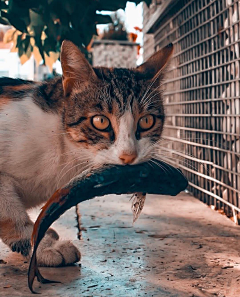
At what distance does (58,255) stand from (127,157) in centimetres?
48

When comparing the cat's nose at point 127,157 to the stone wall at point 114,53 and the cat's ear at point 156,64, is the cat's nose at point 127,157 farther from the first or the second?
the stone wall at point 114,53

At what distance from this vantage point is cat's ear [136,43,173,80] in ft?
7.06

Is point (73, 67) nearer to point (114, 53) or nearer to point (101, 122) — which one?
point (101, 122)

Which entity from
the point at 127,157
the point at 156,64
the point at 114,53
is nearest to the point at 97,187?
the point at 127,157

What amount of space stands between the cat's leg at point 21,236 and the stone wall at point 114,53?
848cm

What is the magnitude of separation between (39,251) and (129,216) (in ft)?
3.41

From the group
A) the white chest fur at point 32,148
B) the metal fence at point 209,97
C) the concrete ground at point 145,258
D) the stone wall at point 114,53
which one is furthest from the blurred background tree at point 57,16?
the stone wall at point 114,53

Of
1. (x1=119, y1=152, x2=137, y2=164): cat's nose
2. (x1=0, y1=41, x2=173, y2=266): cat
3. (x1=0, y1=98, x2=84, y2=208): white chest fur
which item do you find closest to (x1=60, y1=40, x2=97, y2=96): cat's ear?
(x1=0, y1=41, x2=173, y2=266): cat

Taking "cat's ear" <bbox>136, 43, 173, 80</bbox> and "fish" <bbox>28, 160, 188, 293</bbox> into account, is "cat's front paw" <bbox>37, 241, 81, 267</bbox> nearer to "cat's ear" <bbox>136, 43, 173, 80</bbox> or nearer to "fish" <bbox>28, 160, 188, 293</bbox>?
"fish" <bbox>28, 160, 188, 293</bbox>

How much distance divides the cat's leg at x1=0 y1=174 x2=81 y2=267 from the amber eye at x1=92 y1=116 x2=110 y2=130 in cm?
43

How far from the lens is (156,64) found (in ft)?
7.19

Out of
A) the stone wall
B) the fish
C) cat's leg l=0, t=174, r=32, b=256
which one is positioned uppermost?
the stone wall

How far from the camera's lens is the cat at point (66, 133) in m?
1.85

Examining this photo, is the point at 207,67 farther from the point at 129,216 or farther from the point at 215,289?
the point at 215,289
